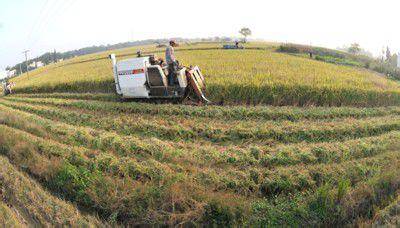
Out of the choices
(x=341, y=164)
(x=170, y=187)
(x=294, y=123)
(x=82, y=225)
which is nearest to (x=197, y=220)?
(x=170, y=187)

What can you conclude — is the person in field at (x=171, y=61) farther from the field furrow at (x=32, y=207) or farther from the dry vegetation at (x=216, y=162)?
the field furrow at (x=32, y=207)

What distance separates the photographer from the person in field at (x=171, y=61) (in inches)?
473

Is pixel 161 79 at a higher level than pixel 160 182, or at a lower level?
higher

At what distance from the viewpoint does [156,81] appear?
41.5 ft

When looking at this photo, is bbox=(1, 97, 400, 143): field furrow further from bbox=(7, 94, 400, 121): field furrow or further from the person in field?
the person in field

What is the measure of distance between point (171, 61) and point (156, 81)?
3.52ft

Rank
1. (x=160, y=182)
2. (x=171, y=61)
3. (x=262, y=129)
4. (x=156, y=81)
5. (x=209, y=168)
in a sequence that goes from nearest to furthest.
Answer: (x=160, y=182) → (x=209, y=168) → (x=262, y=129) → (x=171, y=61) → (x=156, y=81)

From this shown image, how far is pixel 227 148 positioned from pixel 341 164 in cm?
278

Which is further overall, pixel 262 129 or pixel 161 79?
pixel 161 79

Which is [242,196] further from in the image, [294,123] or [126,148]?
[294,123]

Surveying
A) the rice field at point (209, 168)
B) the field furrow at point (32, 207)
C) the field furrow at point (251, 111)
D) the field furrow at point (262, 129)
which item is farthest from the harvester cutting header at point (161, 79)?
the field furrow at point (32, 207)

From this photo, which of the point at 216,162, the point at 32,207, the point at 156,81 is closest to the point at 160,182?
the point at 216,162

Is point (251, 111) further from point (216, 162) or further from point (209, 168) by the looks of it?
point (209, 168)

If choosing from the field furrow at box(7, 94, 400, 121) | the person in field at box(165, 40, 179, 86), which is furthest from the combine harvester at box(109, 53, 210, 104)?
the field furrow at box(7, 94, 400, 121)
